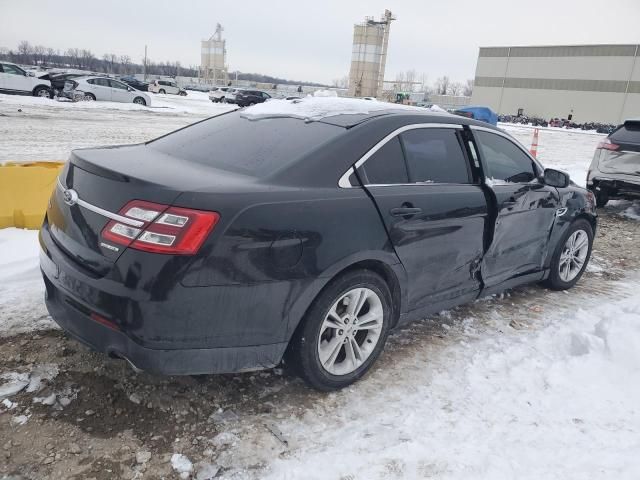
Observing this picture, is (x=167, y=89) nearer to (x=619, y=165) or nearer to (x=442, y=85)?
(x=619, y=165)

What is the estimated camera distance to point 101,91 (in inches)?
1001

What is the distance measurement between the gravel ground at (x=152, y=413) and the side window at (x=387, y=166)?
1209 millimetres

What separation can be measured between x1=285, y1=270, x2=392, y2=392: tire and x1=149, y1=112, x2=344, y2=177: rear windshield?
2.43 ft

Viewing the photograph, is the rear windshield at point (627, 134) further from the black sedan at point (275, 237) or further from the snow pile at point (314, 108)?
the snow pile at point (314, 108)

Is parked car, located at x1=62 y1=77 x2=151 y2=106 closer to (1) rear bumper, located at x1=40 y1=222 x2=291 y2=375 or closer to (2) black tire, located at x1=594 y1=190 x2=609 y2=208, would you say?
(2) black tire, located at x1=594 y1=190 x2=609 y2=208

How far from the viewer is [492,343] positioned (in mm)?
3793

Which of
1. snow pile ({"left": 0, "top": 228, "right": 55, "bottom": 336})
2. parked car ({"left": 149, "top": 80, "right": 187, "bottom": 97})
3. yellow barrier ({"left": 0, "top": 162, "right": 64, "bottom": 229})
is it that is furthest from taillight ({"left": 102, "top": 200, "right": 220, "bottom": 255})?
parked car ({"left": 149, "top": 80, "right": 187, "bottom": 97})

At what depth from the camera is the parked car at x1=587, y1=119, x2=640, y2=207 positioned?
324 inches

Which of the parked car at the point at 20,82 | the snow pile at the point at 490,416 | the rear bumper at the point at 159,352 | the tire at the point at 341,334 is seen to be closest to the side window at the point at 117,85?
the parked car at the point at 20,82

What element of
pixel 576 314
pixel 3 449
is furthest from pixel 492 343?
pixel 3 449

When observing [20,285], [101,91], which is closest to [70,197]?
[20,285]

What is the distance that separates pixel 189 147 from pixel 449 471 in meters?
2.31

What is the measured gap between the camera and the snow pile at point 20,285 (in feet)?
11.5

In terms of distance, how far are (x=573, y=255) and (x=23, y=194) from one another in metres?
5.30
